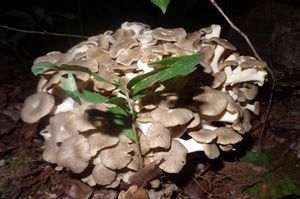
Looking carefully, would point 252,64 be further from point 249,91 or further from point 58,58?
point 58,58

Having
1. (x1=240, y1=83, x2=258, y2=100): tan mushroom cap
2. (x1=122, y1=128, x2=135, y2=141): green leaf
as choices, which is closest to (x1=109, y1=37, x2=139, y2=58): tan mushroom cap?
(x1=122, y1=128, x2=135, y2=141): green leaf

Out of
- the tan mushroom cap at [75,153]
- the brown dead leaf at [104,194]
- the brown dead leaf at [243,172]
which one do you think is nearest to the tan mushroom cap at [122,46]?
the tan mushroom cap at [75,153]

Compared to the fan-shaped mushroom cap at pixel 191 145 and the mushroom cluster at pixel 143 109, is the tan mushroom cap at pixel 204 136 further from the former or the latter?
the fan-shaped mushroom cap at pixel 191 145

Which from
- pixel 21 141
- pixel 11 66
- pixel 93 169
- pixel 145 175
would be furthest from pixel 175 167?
pixel 11 66

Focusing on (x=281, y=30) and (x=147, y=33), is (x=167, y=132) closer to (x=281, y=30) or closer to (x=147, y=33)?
(x=147, y=33)

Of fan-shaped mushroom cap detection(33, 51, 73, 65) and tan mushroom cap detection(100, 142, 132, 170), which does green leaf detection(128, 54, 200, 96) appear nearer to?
tan mushroom cap detection(100, 142, 132, 170)

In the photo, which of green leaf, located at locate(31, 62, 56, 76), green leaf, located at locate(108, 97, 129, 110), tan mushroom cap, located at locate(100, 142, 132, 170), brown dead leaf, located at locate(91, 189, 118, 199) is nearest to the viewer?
green leaf, located at locate(31, 62, 56, 76)

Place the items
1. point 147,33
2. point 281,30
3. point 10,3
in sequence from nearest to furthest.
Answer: point 147,33 → point 281,30 → point 10,3
